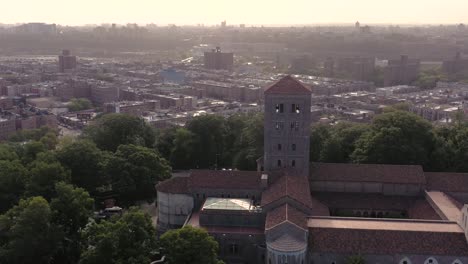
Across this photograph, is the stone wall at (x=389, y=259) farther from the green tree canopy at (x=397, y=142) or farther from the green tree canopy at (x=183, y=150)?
the green tree canopy at (x=183, y=150)

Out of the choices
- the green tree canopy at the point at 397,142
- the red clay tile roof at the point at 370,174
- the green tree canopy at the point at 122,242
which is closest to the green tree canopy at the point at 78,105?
the green tree canopy at the point at 397,142

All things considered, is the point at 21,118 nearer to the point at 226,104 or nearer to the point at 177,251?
the point at 226,104

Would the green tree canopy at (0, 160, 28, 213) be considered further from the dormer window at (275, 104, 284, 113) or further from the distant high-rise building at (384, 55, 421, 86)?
Answer: the distant high-rise building at (384, 55, 421, 86)

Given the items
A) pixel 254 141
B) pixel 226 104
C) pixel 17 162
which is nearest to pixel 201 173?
pixel 254 141

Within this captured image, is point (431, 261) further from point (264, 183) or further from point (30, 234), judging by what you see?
point (30, 234)

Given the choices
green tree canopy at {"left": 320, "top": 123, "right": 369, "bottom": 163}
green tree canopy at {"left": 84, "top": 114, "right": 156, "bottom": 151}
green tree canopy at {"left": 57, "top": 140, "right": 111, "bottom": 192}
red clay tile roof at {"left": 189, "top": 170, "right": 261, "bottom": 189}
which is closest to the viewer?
red clay tile roof at {"left": 189, "top": 170, "right": 261, "bottom": 189}

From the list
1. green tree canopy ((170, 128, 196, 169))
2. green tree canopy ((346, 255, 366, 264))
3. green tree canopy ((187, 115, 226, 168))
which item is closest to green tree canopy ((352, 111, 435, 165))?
green tree canopy ((187, 115, 226, 168))
